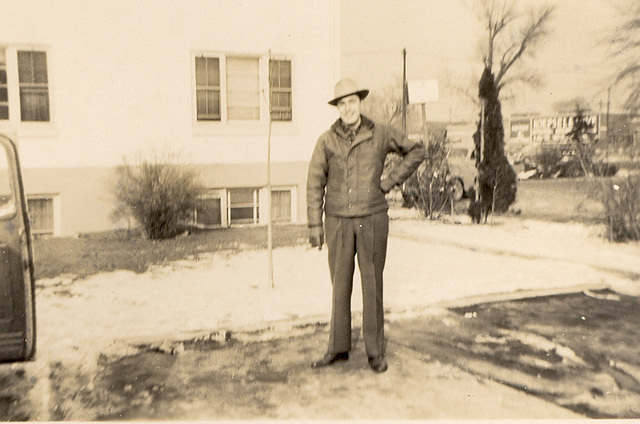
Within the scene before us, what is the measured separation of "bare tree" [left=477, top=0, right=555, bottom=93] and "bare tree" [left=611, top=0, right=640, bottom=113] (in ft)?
2.13

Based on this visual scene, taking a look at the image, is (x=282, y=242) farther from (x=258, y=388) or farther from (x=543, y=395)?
(x=543, y=395)

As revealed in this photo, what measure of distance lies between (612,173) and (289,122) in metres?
4.07

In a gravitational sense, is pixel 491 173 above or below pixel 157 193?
above

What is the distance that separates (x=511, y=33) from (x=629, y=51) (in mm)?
1144

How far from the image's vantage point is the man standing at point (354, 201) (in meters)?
3.50

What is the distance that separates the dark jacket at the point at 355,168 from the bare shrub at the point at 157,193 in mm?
2070

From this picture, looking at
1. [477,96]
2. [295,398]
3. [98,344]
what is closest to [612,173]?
[477,96]

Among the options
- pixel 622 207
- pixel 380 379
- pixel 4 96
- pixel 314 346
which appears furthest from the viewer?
pixel 622 207

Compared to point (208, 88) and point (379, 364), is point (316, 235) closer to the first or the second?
point (379, 364)

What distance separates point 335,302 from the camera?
364 centimetres

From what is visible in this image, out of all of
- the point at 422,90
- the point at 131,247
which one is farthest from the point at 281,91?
the point at 131,247

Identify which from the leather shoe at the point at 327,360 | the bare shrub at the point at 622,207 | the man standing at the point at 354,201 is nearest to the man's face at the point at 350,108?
the man standing at the point at 354,201

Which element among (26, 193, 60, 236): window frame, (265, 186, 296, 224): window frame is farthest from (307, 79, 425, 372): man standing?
(26, 193, 60, 236): window frame

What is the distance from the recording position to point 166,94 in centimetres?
505
